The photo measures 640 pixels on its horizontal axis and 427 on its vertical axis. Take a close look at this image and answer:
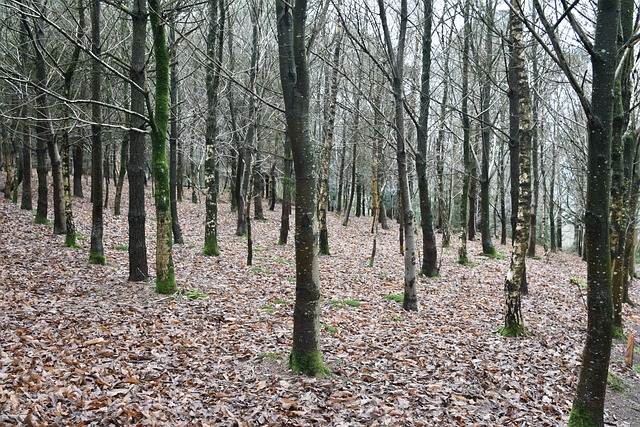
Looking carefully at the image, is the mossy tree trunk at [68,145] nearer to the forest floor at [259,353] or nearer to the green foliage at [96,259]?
the forest floor at [259,353]

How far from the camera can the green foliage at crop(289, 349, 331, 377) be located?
5.41m

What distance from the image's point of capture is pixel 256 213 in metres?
23.2

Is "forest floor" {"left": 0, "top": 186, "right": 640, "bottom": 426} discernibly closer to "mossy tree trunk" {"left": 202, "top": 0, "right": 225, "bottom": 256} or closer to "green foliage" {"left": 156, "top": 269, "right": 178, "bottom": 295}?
"green foliage" {"left": 156, "top": 269, "right": 178, "bottom": 295}

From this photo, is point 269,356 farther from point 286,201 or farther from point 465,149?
point 465,149

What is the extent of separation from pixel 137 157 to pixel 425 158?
7193 millimetres

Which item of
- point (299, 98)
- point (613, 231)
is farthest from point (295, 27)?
point (613, 231)

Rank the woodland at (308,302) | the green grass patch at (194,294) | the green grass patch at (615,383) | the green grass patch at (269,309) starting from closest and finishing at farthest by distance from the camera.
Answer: the woodland at (308,302)
the green grass patch at (615,383)
the green grass patch at (269,309)
the green grass patch at (194,294)

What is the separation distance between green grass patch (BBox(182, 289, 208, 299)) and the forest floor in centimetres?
5

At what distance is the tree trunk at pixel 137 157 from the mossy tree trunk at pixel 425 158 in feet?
21.6

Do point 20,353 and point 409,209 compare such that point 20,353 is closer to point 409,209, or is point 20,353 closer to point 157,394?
point 157,394

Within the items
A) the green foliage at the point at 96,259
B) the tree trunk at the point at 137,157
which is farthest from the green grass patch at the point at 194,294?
the green foliage at the point at 96,259

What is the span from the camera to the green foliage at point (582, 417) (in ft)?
13.1

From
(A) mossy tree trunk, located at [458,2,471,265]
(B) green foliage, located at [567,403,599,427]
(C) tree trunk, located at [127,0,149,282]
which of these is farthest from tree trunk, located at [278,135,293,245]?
(B) green foliage, located at [567,403,599,427]

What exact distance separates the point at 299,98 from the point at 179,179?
23.1 meters
